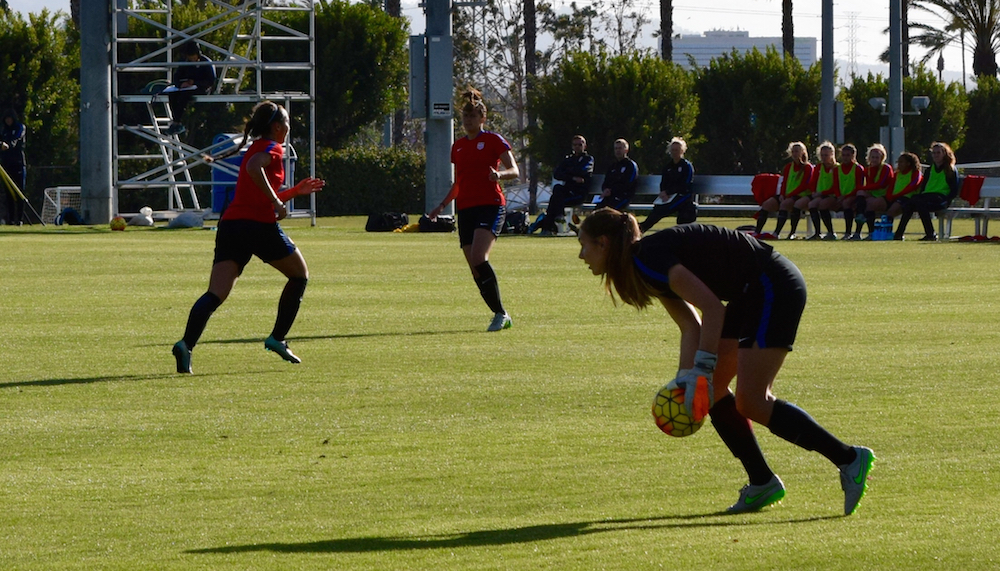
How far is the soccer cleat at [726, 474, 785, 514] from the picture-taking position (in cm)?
577

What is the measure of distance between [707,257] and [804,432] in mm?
783

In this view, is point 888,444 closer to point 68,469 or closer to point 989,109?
point 68,469

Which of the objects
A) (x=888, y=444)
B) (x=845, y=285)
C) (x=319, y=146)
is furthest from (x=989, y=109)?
(x=888, y=444)

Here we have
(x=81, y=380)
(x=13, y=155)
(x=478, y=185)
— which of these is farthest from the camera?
(x=13, y=155)

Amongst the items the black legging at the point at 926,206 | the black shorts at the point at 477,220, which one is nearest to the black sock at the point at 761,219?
the black legging at the point at 926,206

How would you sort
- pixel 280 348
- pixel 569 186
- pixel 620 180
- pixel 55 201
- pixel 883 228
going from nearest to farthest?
pixel 280 348, pixel 883 228, pixel 620 180, pixel 569 186, pixel 55 201

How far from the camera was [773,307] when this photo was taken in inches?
224

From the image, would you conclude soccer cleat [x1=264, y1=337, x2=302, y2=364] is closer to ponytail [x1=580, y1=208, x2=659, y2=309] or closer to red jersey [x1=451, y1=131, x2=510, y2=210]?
red jersey [x1=451, y1=131, x2=510, y2=210]

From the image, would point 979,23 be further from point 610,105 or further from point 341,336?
point 341,336

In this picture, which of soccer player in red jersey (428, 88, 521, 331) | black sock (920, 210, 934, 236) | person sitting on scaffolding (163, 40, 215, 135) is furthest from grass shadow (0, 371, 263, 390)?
person sitting on scaffolding (163, 40, 215, 135)

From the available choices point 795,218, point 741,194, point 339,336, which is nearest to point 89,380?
point 339,336

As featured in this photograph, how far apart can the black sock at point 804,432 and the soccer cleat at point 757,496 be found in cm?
18

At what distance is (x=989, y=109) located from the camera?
50250mm

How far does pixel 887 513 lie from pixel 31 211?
2894cm
